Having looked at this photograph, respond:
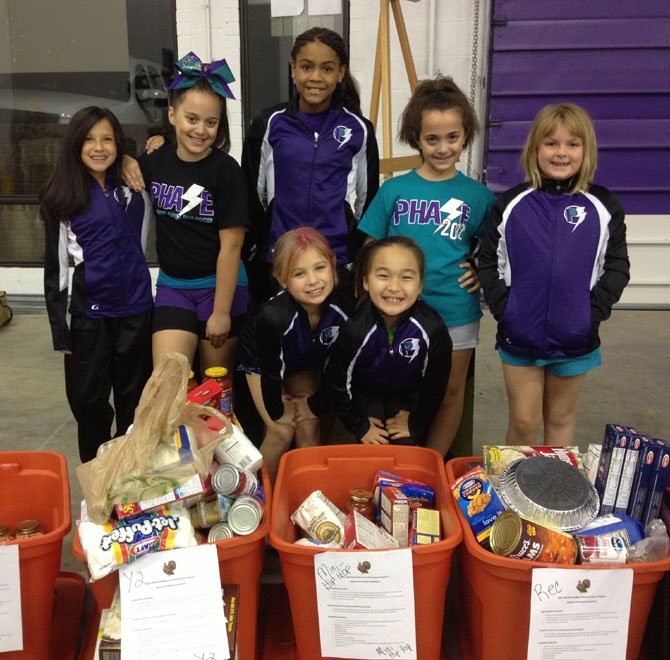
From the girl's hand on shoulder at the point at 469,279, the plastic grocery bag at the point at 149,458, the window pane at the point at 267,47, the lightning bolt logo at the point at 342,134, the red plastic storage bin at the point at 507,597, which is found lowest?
the red plastic storage bin at the point at 507,597

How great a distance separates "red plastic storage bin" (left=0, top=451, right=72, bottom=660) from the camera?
1520 millimetres

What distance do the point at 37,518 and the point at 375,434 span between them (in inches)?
39.2

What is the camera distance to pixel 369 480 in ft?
6.33

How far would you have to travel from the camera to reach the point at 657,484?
1.66 meters

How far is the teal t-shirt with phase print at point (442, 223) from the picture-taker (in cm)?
229

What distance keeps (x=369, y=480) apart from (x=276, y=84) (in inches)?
156

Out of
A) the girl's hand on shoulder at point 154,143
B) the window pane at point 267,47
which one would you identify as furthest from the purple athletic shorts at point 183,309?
the window pane at point 267,47

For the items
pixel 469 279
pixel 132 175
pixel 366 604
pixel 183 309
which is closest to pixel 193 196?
pixel 132 175

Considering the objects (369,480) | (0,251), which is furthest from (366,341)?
(0,251)

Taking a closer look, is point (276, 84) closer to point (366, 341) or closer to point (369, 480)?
point (366, 341)

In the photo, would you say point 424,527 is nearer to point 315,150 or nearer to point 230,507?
point 230,507

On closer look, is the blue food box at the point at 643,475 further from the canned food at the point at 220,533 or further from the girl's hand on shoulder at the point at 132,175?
the girl's hand on shoulder at the point at 132,175

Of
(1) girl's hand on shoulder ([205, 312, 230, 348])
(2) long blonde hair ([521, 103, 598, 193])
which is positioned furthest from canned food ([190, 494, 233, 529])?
(2) long blonde hair ([521, 103, 598, 193])

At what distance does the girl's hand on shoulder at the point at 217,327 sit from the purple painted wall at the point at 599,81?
10.6ft
